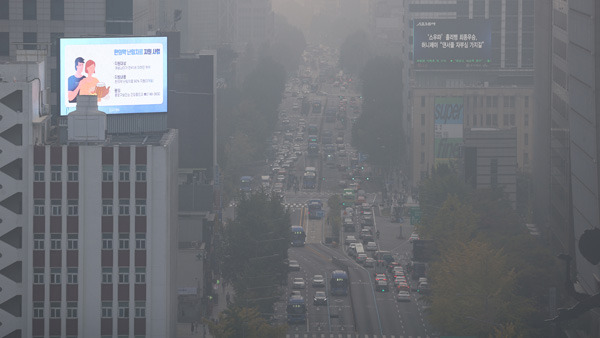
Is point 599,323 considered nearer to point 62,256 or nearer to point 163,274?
point 163,274

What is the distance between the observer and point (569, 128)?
110 meters

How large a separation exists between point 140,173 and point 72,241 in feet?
18.8

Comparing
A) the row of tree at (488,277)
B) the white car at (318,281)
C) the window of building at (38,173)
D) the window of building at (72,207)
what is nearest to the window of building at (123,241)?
the window of building at (72,207)

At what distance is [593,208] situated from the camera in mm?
93500

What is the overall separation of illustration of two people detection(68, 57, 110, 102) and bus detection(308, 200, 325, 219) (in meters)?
93.0

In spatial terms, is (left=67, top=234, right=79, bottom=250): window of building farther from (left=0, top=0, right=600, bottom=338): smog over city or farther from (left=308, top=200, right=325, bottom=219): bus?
(left=308, top=200, right=325, bottom=219): bus

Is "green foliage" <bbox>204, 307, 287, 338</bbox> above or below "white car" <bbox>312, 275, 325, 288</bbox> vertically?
above

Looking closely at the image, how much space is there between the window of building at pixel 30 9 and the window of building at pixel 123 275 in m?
40.9

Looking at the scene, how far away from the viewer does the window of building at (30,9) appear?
393ft

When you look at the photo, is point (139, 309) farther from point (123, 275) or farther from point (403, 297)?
point (403, 297)

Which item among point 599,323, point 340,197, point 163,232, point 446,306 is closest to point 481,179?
point 340,197

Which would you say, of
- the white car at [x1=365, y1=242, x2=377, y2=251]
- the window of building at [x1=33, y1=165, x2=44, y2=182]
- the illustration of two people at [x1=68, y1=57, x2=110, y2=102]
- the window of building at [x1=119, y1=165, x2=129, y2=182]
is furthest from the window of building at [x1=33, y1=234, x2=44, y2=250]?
the white car at [x1=365, y1=242, x2=377, y2=251]

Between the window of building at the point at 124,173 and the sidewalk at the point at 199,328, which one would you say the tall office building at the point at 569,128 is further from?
the sidewalk at the point at 199,328

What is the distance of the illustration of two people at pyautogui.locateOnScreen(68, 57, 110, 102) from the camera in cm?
9356
